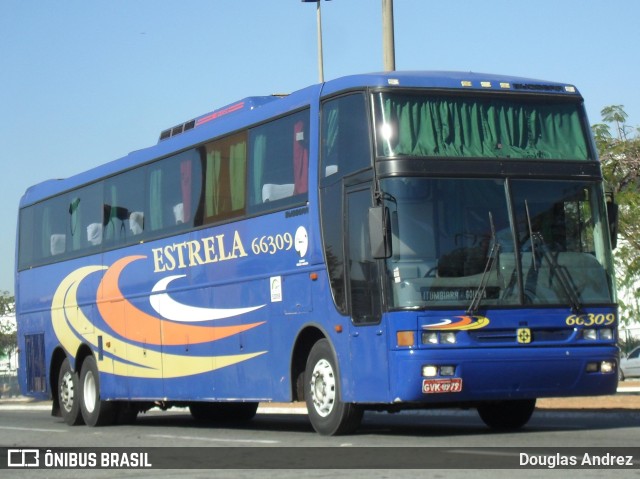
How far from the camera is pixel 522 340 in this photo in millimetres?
14195

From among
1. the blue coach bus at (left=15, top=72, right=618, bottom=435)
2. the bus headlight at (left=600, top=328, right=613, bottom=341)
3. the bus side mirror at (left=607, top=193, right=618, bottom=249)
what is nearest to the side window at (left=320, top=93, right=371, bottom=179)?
the blue coach bus at (left=15, top=72, right=618, bottom=435)

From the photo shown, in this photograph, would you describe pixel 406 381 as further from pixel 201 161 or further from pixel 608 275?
pixel 201 161

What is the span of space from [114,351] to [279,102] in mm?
6842

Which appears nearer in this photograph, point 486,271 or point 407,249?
point 407,249

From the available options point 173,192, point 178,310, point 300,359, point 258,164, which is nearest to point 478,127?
point 258,164

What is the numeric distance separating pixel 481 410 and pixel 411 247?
3594 millimetres

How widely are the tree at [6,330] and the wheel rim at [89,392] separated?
7038cm

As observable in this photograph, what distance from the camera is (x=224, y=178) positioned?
1802 cm

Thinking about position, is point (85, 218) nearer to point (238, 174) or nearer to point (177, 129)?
point (177, 129)

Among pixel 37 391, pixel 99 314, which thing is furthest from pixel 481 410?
pixel 37 391

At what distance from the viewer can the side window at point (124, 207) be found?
21.0 metres

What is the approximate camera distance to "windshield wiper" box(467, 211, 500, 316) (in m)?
13.9

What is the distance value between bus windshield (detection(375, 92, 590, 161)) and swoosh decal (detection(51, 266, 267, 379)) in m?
4.00

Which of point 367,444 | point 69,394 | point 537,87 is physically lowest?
point 367,444
